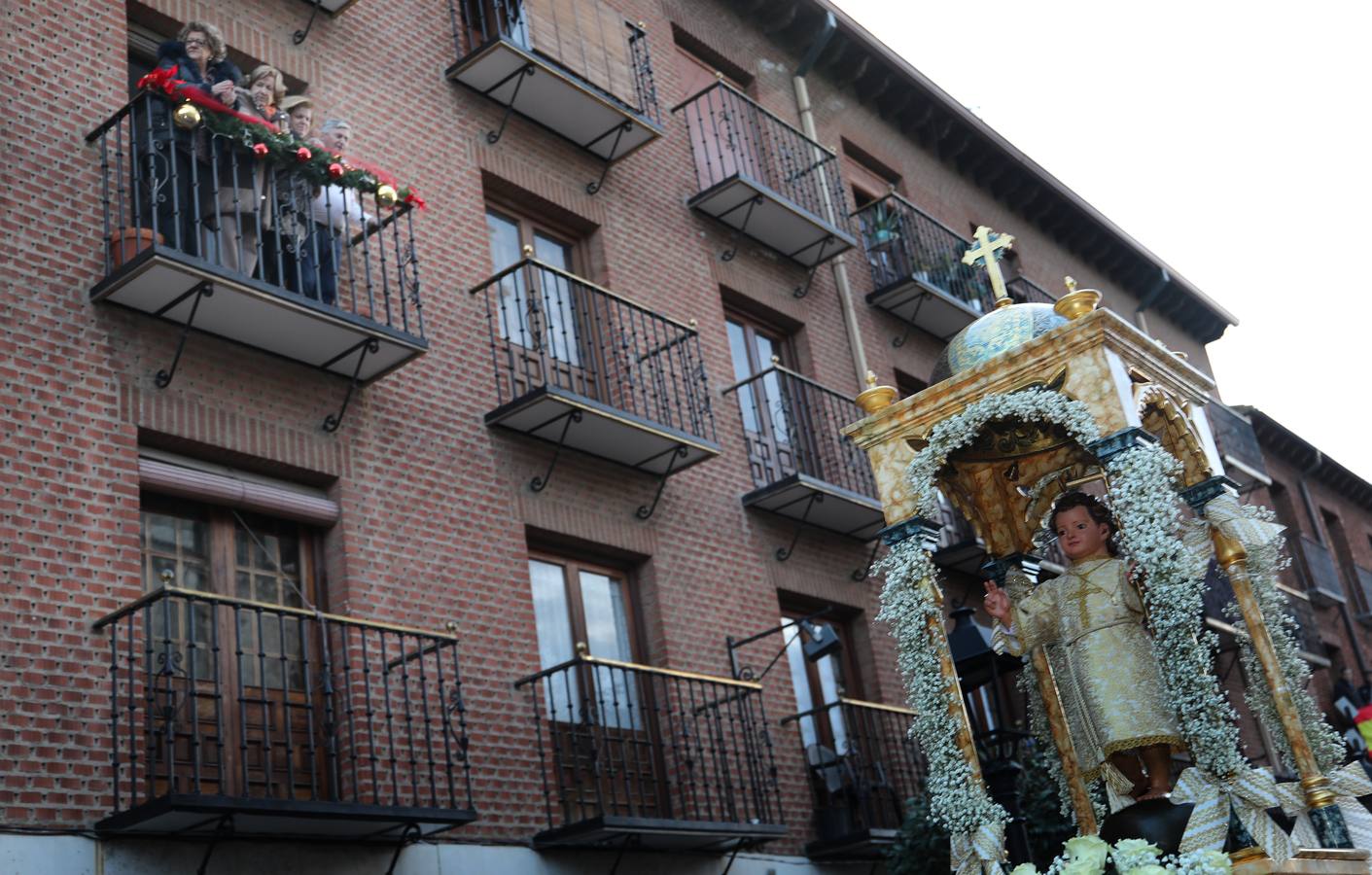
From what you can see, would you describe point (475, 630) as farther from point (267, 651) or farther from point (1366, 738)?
point (1366, 738)

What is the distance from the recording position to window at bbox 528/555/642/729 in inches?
468

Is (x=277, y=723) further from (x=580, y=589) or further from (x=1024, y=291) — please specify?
(x=1024, y=291)

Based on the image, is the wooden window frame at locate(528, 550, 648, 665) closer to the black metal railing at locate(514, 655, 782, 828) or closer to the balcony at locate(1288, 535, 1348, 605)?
the black metal railing at locate(514, 655, 782, 828)

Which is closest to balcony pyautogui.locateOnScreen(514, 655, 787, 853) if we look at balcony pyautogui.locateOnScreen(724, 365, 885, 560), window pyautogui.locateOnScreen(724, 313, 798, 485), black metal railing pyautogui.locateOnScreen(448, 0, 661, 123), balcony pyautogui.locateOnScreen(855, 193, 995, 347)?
balcony pyautogui.locateOnScreen(724, 365, 885, 560)

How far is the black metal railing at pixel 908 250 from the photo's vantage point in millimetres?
18734

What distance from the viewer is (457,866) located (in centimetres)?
1012

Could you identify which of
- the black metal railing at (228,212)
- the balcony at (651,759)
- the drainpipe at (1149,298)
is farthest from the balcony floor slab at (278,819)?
the drainpipe at (1149,298)

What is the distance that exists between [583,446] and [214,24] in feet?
14.6

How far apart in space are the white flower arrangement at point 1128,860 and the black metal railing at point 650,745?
4.50 meters

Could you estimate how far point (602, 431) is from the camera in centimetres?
1255

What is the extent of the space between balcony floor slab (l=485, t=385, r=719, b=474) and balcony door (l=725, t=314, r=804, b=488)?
176 cm

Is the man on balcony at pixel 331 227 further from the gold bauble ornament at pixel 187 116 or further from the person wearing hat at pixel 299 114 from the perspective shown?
the gold bauble ornament at pixel 187 116

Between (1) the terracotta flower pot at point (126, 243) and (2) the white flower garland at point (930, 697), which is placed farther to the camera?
(1) the terracotta flower pot at point (126, 243)

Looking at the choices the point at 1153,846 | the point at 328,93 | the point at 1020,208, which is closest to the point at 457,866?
the point at 1153,846
